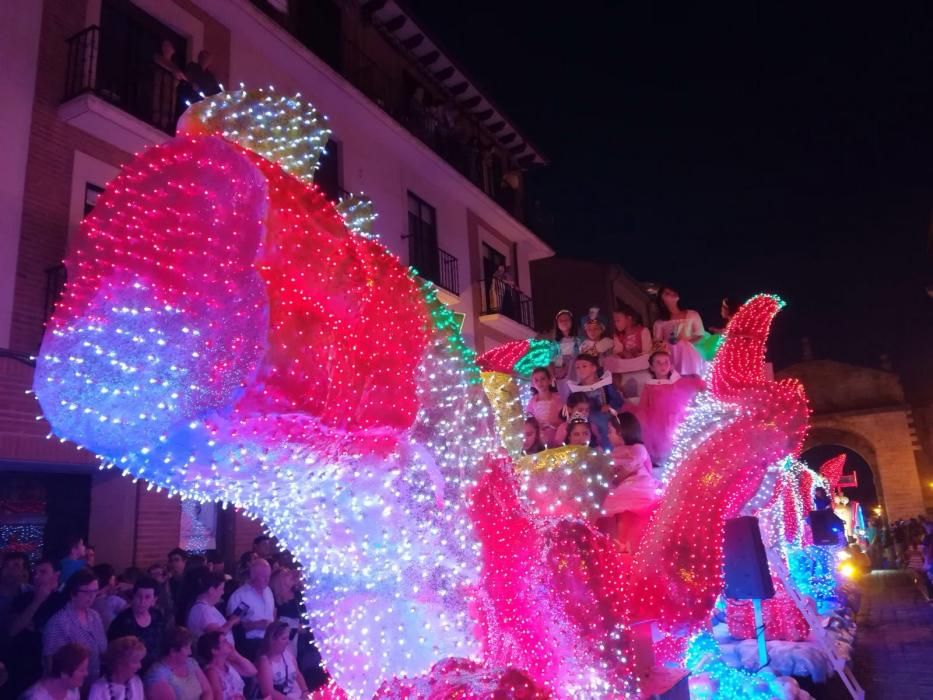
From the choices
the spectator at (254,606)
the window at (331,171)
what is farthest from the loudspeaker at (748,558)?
the window at (331,171)

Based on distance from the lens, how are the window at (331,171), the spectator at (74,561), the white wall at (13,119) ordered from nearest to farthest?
the spectator at (74,561) < the white wall at (13,119) < the window at (331,171)

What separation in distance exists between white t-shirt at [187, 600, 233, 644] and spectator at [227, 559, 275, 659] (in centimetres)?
21

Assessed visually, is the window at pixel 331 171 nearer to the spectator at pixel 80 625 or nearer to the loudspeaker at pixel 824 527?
the spectator at pixel 80 625

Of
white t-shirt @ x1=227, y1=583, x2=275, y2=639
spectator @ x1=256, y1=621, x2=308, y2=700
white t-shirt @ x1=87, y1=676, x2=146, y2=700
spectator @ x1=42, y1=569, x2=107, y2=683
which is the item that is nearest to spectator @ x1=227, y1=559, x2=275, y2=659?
white t-shirt @ x1=227, y1=583, x2=275, y2=639

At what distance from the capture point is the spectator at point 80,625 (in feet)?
15.9

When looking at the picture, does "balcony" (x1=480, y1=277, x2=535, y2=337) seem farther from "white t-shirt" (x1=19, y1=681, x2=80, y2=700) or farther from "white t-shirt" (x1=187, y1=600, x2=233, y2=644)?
"white t-shirt" (x1=19, y1=681, x2=80, y2=700)

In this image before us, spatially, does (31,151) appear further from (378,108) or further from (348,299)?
(348,299)

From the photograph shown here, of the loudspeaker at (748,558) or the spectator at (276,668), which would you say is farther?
the loudspeaker at (748,558)

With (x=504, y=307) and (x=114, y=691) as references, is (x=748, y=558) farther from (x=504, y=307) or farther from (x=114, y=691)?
(x=504, y=307)

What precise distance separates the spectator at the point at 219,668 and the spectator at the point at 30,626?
960mm

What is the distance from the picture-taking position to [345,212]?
279cm

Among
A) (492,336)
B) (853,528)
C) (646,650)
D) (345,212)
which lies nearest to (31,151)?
(345,212)

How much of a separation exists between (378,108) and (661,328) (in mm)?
8092

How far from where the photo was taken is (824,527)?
38.0 feet
